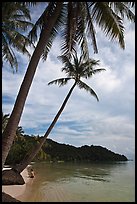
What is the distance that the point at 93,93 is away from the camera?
17.7m

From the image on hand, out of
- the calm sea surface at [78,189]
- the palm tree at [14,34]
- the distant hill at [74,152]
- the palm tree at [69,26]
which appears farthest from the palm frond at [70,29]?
the distant hill at [74,152]

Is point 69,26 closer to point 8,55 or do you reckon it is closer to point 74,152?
point 8,55

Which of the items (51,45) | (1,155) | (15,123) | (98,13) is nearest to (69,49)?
(51,45)

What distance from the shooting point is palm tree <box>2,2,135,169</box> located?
6.40 meters

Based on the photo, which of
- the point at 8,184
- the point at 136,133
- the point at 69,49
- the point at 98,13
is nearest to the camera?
the point at 136,133

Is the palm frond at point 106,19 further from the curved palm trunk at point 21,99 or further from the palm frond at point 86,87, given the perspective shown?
the palm frond at point 86,87

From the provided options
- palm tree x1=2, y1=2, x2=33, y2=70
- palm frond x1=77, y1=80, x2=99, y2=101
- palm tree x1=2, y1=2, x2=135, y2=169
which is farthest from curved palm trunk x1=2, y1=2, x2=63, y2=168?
palm frond x1=77, y1=80, x2=99, y2=101

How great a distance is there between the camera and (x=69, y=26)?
28.1 feet

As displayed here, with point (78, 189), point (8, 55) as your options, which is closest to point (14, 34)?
point (8, 55)

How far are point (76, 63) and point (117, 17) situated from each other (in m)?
9.18

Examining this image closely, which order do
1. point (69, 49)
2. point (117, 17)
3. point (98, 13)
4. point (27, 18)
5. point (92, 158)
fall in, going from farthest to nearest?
point (92, 158)
point (27, 18)
point (69, 49)
point (117, 17)
point (98, 13)

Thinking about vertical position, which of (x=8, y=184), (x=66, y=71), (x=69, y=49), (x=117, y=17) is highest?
(x=66, y=71)

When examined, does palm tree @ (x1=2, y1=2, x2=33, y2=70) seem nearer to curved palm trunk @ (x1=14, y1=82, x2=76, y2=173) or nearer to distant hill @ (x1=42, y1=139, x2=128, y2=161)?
curved palm trunk @ (x1=14, y1=82, x2=76, y2=173)

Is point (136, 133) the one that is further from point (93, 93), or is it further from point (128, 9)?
point (93, 93)
